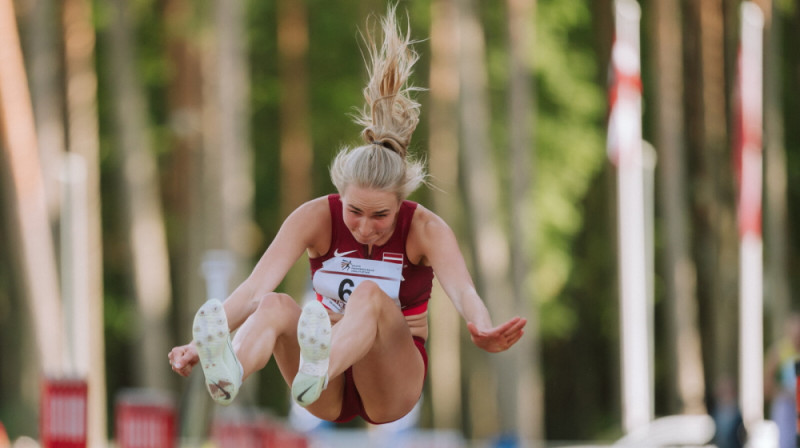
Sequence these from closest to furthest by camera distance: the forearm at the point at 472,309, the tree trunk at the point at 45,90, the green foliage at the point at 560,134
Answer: the forearm at the point at 472,309 < the tree trunk at the point at 45,90 < the green foliage at the point at 560,134

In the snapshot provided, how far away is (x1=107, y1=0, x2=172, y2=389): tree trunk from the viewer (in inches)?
950

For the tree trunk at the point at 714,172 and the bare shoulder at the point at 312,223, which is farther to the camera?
the tree trunk at the point at 714,172

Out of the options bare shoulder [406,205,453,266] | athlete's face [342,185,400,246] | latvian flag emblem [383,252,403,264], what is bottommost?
latvian flag emblem [383,252,403,264]

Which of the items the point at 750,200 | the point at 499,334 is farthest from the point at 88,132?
the point at 499,334

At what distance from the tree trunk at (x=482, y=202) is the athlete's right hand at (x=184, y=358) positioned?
16865 mm

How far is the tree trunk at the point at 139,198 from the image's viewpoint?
79.2 ft

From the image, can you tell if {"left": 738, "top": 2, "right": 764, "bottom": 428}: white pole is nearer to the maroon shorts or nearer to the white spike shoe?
the maroon shorts

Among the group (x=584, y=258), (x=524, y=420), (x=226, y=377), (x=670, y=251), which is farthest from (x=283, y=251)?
(x=584, y=258)

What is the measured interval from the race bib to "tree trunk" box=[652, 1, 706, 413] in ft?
61.9

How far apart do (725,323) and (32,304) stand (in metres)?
12.9

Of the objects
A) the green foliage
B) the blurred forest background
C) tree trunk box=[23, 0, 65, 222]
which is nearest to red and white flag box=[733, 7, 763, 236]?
the blurred forest background

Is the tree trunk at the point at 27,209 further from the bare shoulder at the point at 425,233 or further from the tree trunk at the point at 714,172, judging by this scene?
the bare shoulder at the point at 425,233

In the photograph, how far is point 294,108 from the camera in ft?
102

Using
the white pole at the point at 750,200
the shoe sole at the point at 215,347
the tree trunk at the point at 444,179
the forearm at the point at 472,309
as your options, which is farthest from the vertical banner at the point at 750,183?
the shoe sole at the point at 215,347
